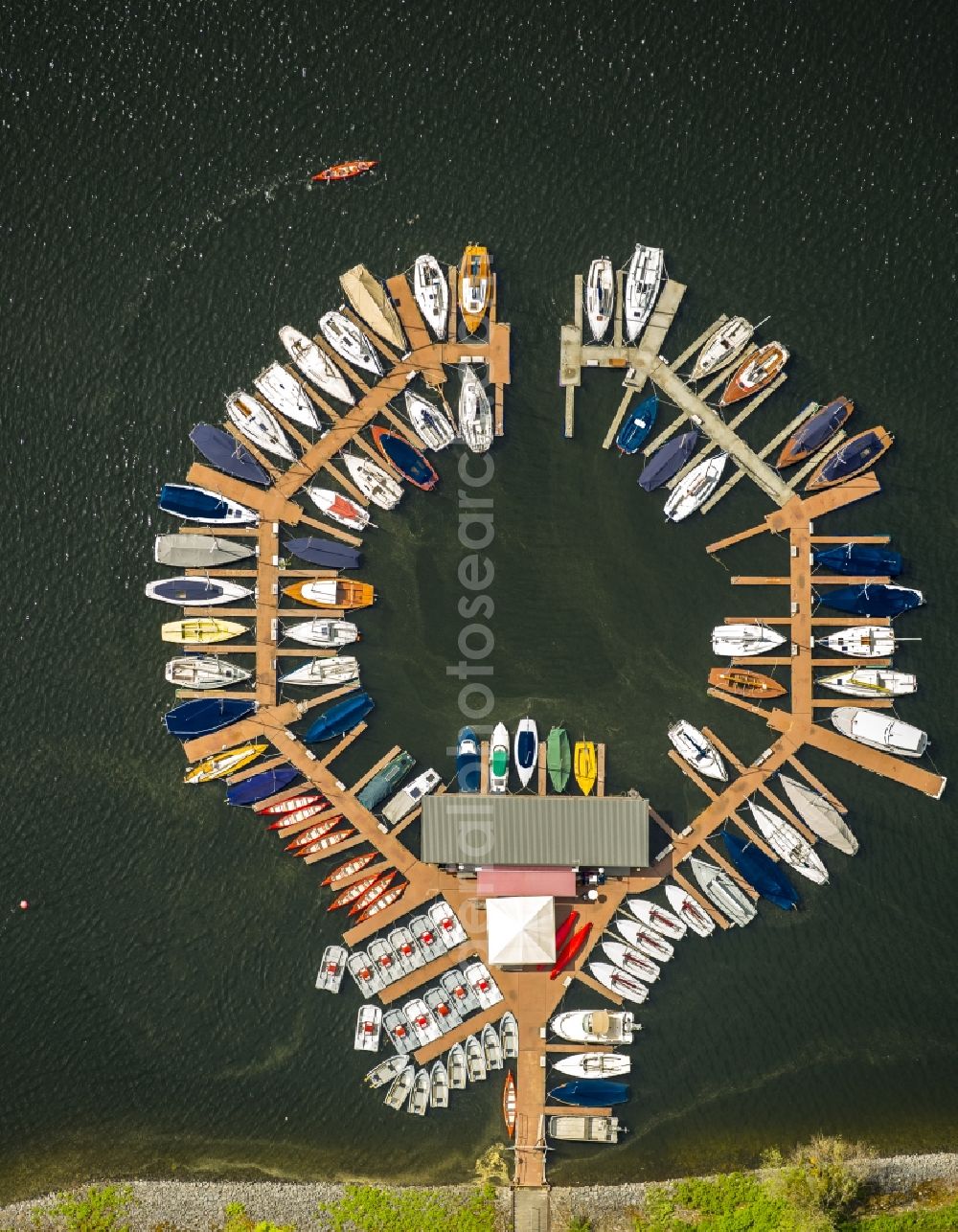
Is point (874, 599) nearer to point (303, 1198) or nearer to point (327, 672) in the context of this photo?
point (327, 672)

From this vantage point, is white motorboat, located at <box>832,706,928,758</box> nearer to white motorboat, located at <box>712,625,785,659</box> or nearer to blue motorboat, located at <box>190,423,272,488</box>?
white motorboat, located at <box>712,625,785,659</box>

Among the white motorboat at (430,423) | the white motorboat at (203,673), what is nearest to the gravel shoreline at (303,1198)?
the white motorboat at (203,673)

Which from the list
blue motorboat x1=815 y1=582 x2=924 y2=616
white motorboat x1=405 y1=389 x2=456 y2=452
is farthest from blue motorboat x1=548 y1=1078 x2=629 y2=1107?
white motorboat x1=405 y1=389 x2=456 y2=452

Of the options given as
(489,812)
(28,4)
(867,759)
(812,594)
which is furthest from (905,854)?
(28,4)

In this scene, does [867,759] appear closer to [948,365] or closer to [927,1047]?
[927,1047]

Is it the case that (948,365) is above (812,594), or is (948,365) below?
above

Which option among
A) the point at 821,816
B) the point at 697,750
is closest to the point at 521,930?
the point at 697,750
